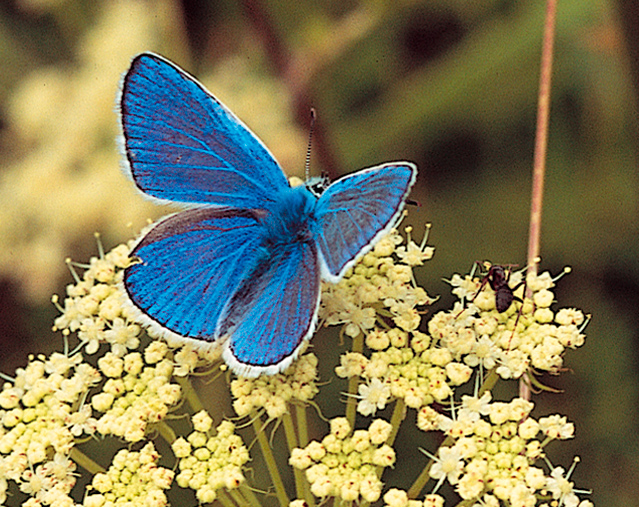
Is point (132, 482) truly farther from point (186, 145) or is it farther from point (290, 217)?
point (186, 145)

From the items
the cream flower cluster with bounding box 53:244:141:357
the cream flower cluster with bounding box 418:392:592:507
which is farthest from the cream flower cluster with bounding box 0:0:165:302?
the cream flower cluster with bounding box 418:392:592:507

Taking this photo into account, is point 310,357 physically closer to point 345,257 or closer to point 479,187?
point 345,257

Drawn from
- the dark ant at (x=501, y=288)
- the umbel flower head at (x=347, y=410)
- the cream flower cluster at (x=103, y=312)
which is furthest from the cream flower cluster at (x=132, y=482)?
the dark ant at (x=501, y=288)

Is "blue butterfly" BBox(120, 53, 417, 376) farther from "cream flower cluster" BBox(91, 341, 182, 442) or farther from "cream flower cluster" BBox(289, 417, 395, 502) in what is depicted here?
"cream flower cluster" BBox(289, 417, 395, 502)

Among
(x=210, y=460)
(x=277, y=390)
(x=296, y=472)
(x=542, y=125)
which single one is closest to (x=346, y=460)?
(x=296, y=472)

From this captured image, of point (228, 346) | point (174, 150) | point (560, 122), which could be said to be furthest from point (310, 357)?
point (560, 122)
